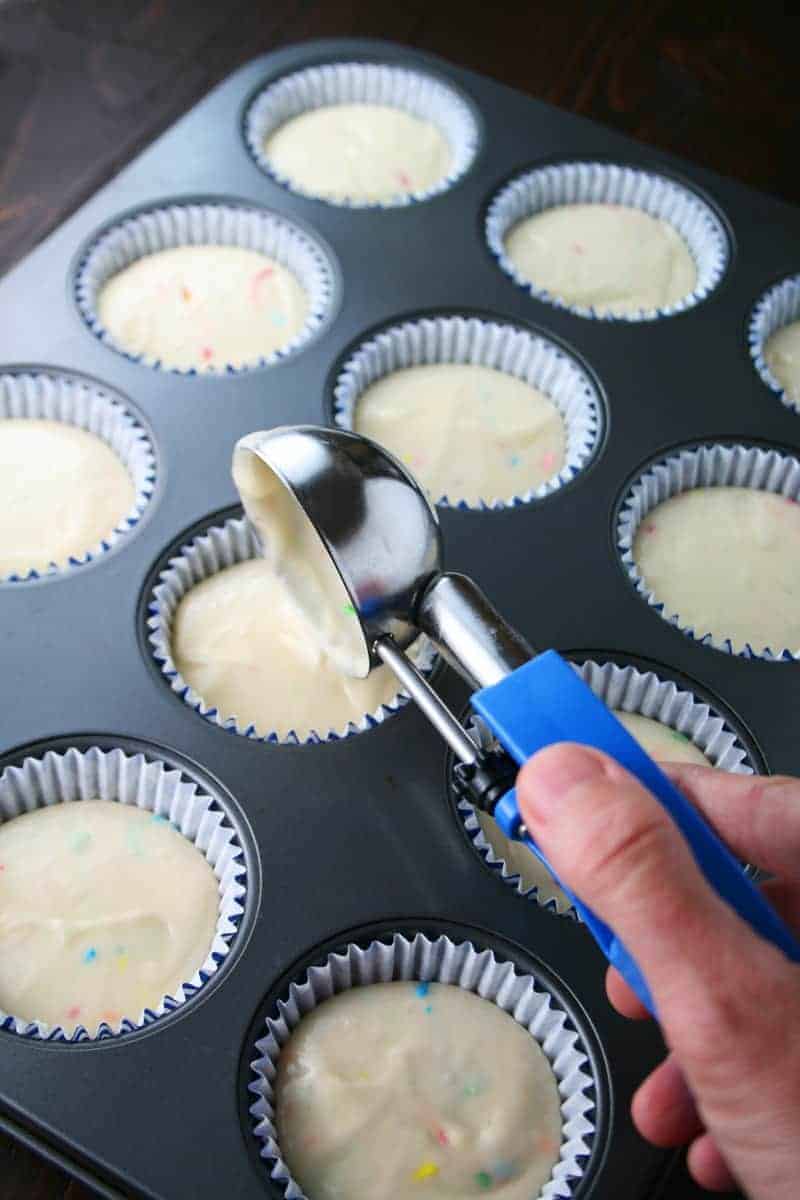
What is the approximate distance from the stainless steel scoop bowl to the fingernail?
308 mm

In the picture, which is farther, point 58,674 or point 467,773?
point 58,674

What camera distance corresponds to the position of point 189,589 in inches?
67.8

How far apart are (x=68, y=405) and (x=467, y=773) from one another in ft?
3.18

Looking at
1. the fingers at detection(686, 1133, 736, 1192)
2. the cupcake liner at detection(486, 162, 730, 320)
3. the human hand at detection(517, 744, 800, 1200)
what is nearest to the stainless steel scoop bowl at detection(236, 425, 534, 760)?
the human hand at detection(517, 744, 800, 1200)

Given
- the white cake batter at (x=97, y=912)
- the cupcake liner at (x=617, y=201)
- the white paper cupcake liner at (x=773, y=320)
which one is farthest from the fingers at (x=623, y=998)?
the cupcake liner at (x=617, y=201)

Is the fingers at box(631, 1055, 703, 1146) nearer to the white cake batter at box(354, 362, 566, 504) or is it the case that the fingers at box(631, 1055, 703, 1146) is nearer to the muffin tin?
the muffin tin

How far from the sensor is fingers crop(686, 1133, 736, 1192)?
1.15 metres

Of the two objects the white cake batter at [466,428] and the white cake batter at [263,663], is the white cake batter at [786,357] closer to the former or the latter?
the white cake batter at [466,428]

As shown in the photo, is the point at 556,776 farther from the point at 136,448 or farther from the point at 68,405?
the point at 68,405

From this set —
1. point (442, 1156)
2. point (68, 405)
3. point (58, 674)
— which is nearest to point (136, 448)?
point (68, 405)

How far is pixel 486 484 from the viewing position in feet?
6.17

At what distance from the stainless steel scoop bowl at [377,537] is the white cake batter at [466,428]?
420 mm

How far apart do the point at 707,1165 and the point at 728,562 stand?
861 millimetres

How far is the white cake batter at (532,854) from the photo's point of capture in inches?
58.2
